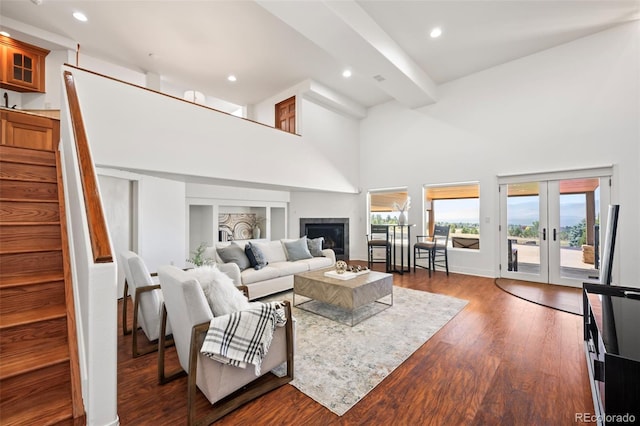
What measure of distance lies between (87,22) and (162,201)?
3.03m

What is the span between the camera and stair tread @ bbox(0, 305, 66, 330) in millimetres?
1504

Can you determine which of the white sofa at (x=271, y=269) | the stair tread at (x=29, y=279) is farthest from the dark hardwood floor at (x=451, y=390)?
the white sofa at (x=271, y=269)

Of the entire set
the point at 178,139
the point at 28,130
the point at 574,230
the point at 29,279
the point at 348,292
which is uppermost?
the point at 28,130

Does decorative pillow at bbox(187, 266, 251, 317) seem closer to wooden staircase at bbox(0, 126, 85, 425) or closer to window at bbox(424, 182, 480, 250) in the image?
wooden staircase at bbox(0, 126, 85, 425)

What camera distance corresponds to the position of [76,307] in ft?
5.48

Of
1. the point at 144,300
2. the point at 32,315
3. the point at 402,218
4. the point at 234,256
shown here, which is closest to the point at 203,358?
the point at 32,315

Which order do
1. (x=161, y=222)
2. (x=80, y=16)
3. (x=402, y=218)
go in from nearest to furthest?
(x=80, y=16), (x=161, y=222), (x=402, y=218)

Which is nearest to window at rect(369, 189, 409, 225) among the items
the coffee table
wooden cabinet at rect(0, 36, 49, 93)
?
the coffee table

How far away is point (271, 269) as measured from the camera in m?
4.03

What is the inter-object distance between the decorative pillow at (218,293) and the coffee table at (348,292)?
1.44 metres

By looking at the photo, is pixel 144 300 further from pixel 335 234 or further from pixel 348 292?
pixel 335 234

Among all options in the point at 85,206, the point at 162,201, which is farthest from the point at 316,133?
the point at 85,206

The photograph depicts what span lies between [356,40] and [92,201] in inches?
152

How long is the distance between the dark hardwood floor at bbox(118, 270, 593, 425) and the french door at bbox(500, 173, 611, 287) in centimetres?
230
